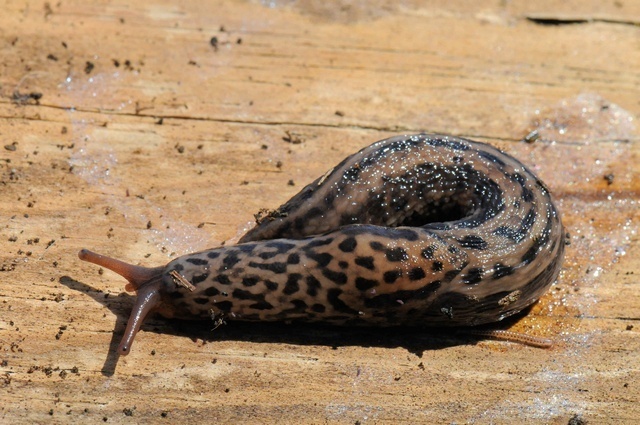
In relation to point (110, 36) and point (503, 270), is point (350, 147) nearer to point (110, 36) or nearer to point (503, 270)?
point (503, 270)

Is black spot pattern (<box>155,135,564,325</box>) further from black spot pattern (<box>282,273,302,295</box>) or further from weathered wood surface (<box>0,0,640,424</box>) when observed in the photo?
weathered wood surface (<box>0,0,640,424</box>)

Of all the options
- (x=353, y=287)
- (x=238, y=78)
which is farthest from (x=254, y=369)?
(x=238, y=78)

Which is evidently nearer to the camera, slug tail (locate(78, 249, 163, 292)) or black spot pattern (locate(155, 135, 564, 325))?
black spot pattern (locate(155, 135, 564, 325))

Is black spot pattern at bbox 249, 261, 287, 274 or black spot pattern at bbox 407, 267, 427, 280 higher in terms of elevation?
black spot pattern at bbox 407, 267, 427, 280

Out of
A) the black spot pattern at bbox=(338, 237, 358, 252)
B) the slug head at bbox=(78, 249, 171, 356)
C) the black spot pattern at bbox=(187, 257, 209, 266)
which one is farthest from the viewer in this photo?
the black spot pattern at bbox=(187, 257, 209, 266)

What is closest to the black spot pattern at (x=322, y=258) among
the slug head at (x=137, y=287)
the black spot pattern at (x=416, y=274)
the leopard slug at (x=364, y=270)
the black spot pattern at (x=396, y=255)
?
the leopard slug at (x=364, y=270)

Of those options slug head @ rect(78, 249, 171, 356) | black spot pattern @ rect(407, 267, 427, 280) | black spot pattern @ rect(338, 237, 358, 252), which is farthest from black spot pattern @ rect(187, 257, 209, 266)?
black spot pattern @ rect(407, 267, 427, 280)
